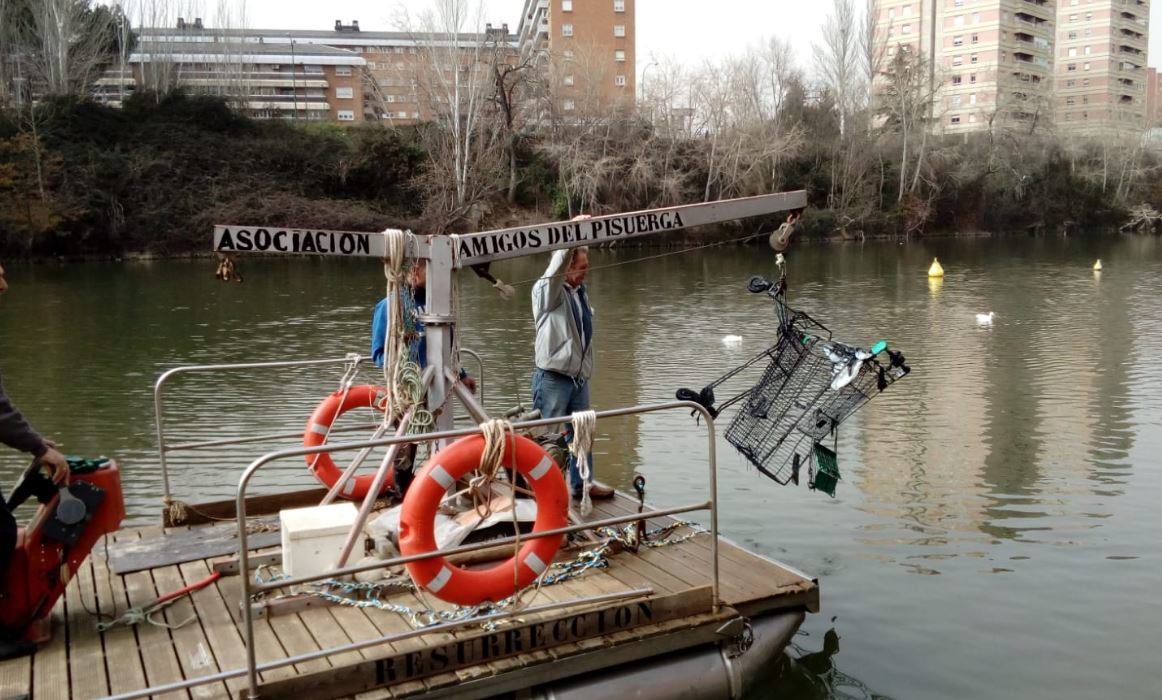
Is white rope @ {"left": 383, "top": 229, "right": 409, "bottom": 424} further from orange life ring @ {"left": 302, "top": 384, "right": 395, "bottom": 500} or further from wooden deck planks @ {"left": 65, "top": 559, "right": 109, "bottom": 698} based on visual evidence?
wooden deck planks @ {"left": 65, "top": 559, "right": 109, "bottom": 698}

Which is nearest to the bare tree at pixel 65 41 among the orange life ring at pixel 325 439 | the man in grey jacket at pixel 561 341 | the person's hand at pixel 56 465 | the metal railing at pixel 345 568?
the orange life ring at pixel 325 439

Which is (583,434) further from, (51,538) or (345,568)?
(51,538)

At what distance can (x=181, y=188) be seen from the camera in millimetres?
44750

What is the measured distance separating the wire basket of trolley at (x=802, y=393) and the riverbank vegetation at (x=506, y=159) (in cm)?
3895

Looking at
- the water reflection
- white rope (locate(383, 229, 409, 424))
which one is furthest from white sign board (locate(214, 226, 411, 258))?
the water reflection

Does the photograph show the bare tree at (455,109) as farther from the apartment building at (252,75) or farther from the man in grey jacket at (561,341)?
the man in grey jacket at (561,341)

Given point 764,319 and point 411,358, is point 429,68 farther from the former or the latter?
point 411,358

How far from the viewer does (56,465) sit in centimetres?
419

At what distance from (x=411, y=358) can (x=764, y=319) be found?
51.5 feet

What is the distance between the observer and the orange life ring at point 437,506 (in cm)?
421

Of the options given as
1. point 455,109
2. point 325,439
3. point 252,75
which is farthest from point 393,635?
point 252,75

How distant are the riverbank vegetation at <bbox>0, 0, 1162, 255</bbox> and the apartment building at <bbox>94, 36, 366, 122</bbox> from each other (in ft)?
7.94

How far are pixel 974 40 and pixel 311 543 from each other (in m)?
96.7

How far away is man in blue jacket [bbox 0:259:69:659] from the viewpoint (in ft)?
13.2
